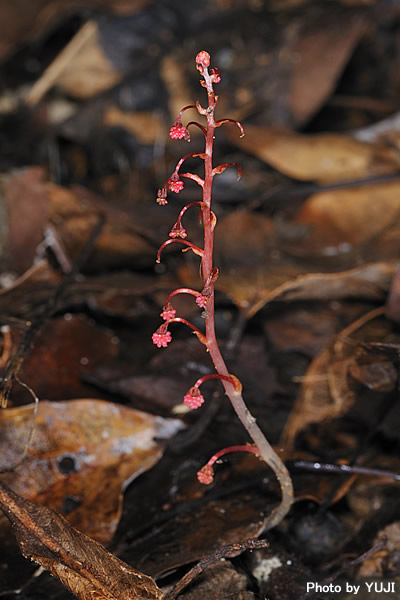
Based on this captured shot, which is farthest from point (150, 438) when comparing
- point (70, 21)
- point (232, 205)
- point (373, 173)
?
point (70, 21)

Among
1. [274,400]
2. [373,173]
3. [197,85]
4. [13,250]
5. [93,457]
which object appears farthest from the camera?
[197,85]

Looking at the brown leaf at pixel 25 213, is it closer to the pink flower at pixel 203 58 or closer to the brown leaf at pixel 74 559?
the brown leaf at pixel 74 559

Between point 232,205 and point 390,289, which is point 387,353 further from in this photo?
point 232,205

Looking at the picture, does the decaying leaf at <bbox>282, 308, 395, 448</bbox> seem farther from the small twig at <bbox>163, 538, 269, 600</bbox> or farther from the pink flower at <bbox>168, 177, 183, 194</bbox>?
the pink flower at <bbox>168, 177, 183, 194</bbox>

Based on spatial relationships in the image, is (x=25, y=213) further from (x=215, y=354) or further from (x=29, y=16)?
(x=29, y=16)

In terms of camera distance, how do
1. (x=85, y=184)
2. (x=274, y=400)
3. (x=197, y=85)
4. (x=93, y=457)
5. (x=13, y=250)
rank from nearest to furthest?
(x=93, y=457) < (x=274, y=400) < (x=13, y=250) < (x=85, y=184) < (x=197, y=85)

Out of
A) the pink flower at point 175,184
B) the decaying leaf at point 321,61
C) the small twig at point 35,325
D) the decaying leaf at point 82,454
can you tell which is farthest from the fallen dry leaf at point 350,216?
the pink flower at point 175,184

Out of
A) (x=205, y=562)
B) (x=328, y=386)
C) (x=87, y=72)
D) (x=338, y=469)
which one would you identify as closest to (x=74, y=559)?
(x=205, y=562)

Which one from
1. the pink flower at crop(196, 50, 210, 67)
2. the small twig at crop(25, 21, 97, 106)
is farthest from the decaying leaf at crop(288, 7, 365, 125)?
the pink flower at crop(196, 50, 210, 67)
